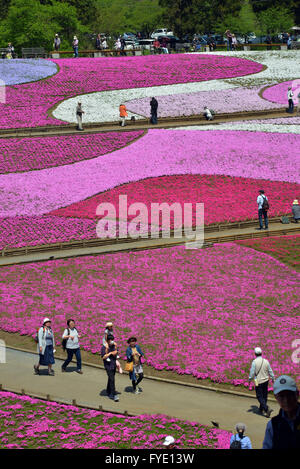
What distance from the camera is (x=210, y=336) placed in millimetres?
25391

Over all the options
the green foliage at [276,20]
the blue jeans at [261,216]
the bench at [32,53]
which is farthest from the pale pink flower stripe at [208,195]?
the green foliage at [276,20]

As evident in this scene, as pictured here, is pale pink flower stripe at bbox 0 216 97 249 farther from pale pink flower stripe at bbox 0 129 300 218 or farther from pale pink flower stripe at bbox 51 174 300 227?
pale pink flower stripe at bbox 0 129 300 218

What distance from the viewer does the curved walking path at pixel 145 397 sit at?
65.1 feet

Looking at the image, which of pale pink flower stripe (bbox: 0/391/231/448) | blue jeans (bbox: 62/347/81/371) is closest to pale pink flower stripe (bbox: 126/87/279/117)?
blue jeans (bbox: 62/347/81/371)

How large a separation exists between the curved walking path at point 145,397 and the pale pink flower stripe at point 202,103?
1600 inches

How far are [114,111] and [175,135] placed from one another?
32.9 ft

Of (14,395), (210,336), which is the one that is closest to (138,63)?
(210,336)

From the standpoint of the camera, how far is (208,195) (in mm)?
42312

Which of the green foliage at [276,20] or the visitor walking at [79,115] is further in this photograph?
the green foliage at [276,20]

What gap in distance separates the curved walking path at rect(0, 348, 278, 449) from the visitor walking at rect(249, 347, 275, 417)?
300 millimetres

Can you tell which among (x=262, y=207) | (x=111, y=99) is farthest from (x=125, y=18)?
(x=262, y=207)

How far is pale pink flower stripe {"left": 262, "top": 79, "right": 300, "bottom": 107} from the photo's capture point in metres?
66.5

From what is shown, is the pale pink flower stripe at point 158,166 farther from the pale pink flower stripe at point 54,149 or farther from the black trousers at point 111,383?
the black trousers at point 111,383
